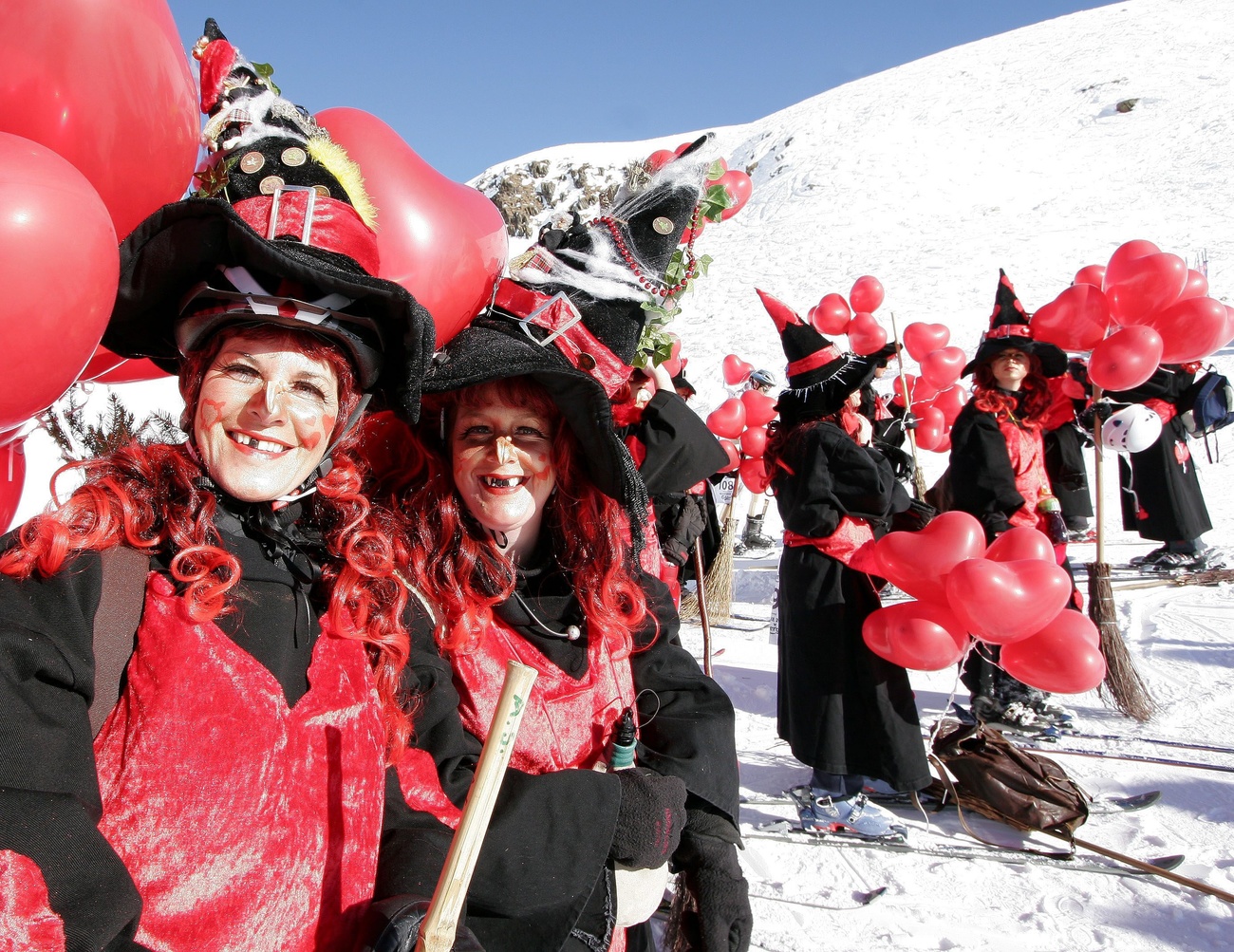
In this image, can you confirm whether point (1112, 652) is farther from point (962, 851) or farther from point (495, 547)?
point (495, 547)

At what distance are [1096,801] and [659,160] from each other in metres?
3.64

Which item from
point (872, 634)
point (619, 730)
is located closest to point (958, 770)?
point (872, 634)

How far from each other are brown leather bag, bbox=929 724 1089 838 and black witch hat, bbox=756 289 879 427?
1.76 m

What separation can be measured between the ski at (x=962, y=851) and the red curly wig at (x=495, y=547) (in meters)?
2.05

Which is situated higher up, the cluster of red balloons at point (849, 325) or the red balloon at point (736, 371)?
the cluster of red balloons at point (849, 325)

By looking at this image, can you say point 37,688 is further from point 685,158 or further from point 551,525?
point 685,158

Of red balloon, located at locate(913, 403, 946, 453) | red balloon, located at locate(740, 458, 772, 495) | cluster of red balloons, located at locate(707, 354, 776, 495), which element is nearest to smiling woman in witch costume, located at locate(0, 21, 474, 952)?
cluster of red balloons, located at locate(707, 354, 776, 495)

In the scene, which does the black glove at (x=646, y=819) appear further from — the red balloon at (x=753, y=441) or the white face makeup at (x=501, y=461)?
the red balloon at (x=753, y=441)

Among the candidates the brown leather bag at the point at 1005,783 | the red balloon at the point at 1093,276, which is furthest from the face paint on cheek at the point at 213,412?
the red balloon at the point at 1093,276

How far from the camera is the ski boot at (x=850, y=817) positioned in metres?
3.49

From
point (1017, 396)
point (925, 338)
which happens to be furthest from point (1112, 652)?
point (925, 338)

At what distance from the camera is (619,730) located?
159cm

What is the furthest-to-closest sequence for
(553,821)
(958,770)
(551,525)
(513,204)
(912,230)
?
(513,204)
(912,230)
(958,770)
(551,525)
(553,821)

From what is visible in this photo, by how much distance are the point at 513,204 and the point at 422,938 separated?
37.2 meters
